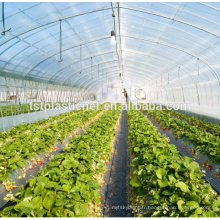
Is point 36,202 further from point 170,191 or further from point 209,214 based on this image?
point 209,214

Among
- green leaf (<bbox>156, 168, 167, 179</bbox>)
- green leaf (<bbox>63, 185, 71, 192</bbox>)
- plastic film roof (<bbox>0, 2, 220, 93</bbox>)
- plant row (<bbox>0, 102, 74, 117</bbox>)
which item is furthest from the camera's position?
plant row (<bbox>0, 102, 74, 117</bbox>)

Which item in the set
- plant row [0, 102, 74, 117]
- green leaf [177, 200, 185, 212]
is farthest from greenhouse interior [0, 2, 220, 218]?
plant row [0, 102, 74, 117]

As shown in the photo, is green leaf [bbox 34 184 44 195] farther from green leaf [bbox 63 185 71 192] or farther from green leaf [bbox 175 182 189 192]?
green leaf [bbox 175 182 189 192]

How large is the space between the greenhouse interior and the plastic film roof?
5 cm

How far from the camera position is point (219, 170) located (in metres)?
5.16

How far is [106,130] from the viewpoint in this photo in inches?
283

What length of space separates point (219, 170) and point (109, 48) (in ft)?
38.1

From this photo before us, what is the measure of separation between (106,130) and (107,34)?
6.52m

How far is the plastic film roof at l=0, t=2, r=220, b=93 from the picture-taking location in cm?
747

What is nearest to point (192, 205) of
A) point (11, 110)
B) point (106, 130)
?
point (106, 130)

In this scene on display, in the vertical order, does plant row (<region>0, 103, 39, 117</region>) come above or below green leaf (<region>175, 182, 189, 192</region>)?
above

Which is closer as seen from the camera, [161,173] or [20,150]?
[161,173]

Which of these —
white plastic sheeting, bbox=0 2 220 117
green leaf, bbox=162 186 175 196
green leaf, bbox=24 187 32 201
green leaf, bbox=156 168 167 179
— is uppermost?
white plastic sheeting, bbox=0 2 220 117

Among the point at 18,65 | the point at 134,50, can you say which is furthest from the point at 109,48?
the point at 18,65
